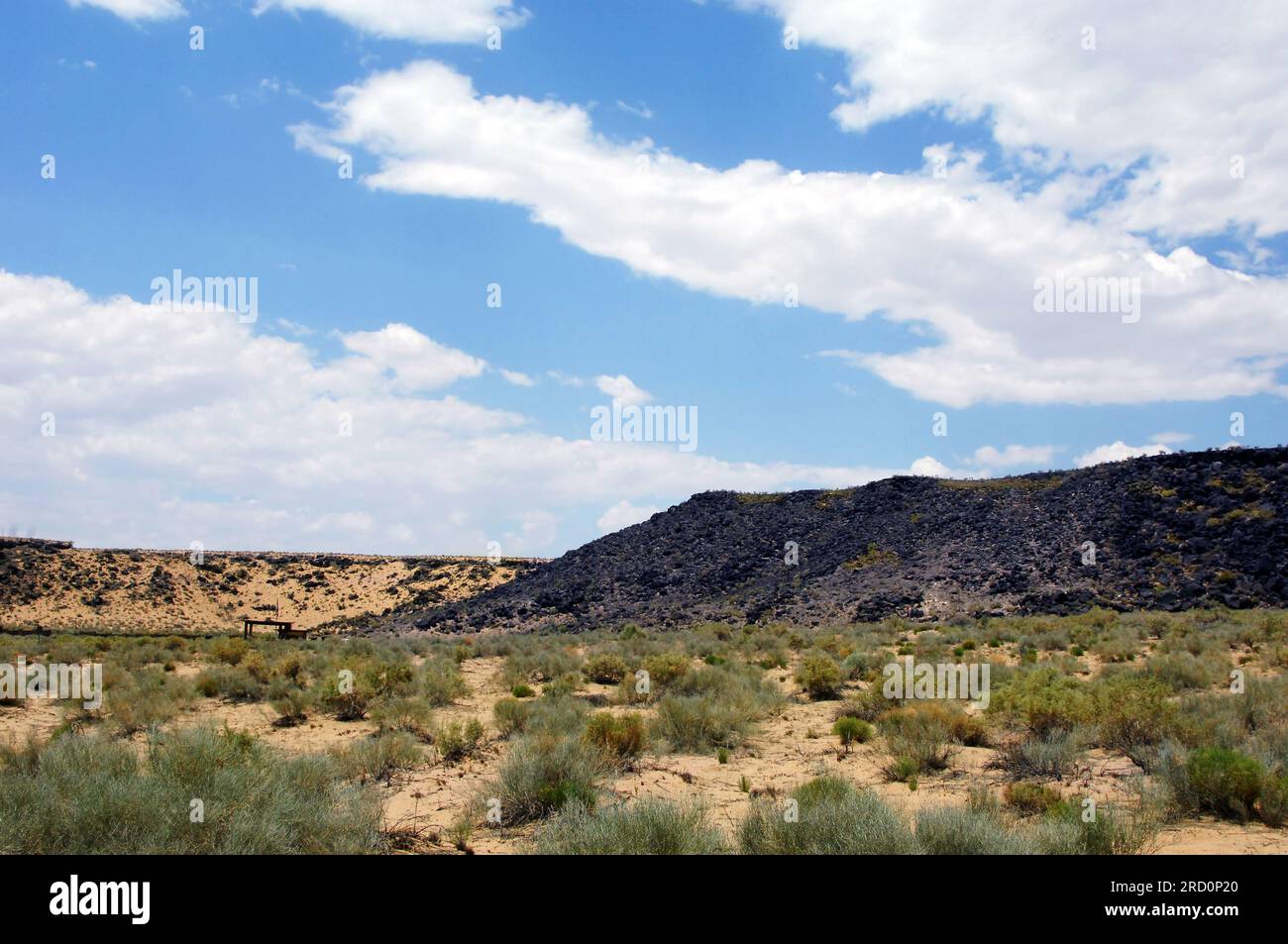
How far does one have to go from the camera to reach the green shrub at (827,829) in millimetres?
6570

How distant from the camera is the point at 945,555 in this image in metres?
50.1

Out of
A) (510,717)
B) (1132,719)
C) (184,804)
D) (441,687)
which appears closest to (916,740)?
(1132,719)

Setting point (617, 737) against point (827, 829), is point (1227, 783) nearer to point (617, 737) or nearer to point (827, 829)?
point (827, 829)

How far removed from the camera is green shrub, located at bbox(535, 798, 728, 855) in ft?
A: 22.4

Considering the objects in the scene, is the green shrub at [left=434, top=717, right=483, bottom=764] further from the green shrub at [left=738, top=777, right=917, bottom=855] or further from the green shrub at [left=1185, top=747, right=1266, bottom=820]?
the green shrub at [left=1185, top=747, right=1266, bottom=820]

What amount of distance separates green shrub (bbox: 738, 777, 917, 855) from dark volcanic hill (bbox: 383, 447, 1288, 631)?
121ft

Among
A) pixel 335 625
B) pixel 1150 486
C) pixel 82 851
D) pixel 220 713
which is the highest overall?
pixel 1150 486

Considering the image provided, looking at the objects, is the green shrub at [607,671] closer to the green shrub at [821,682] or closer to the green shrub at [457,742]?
the green shrub at [821,682]

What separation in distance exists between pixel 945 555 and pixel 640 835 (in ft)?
154
